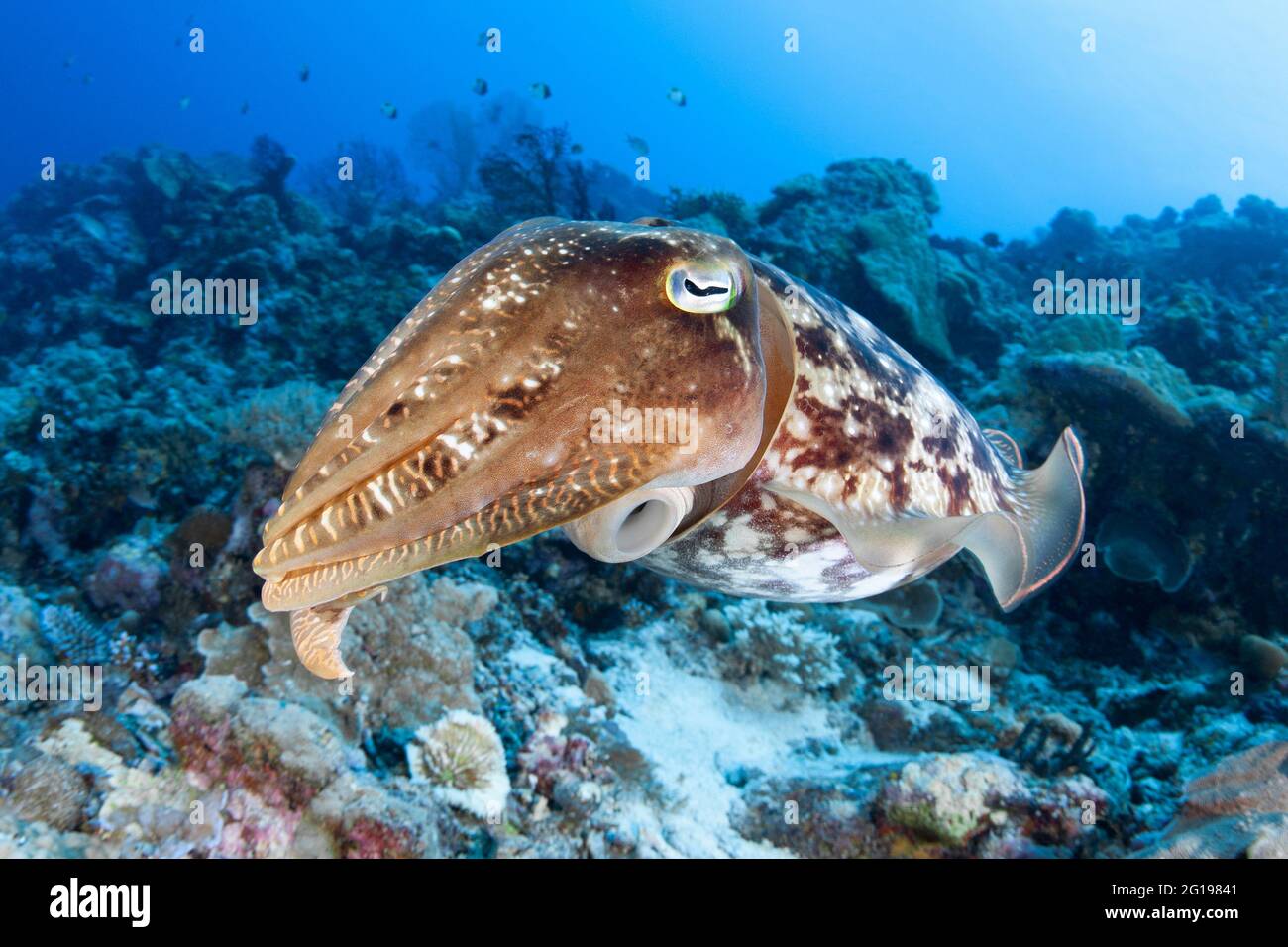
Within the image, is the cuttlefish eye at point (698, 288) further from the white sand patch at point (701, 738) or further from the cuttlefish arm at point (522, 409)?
the white sand patch at point (701, 738)

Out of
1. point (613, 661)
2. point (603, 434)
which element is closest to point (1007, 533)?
point (603, 434)

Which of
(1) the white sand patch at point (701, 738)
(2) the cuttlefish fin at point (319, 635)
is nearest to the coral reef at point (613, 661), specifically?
(1) the white sand patch at point (701, 738)

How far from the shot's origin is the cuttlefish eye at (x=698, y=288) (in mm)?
1551

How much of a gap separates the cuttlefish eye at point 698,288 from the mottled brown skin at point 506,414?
0.02 meters

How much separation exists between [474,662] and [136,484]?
4402mm

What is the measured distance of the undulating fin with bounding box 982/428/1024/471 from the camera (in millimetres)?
3376

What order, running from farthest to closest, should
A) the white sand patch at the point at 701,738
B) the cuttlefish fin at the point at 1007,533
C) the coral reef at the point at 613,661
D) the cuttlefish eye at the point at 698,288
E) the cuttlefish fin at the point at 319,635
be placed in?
the white sand patch at the point at 701,738 → the coral reef at the point at 613,661 → the cuttlefish fin at the point at 1007,533 → the cuttlefish fin at the point at 319,635 → the cuttlefish eye at the point at 698,288

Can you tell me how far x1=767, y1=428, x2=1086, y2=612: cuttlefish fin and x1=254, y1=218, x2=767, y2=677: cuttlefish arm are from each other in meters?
0.57

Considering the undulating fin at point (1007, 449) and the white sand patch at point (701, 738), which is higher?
the undulating fin at point (1007, 449)

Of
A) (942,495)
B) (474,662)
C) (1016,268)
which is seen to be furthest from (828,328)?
(1016,268)

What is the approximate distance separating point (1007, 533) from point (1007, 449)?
151cm

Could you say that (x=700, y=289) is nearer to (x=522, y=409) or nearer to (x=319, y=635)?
(x=522, y=409)

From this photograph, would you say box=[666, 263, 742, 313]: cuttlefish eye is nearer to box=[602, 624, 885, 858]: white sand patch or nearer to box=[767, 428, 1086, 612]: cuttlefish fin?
box=[767, 428, 1086, 612]: cuttlefish fin
